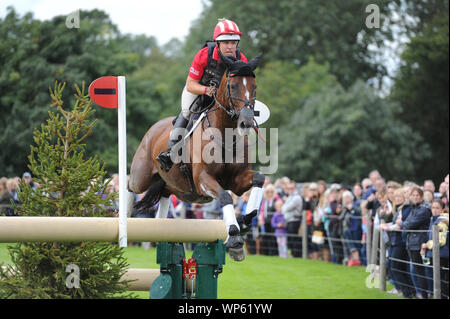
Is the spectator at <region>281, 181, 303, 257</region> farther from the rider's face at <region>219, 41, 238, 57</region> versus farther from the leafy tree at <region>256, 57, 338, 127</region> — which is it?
the leafy tree at <region>256, 57, 338, 127</region>

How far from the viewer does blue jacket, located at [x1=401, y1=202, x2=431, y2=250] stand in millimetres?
10078

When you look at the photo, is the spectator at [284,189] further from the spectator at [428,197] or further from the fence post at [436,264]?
the fence post at [436,264]

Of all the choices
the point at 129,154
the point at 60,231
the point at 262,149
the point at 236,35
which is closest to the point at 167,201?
the point at 262,149

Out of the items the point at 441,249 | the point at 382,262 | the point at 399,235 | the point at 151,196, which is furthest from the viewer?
the point at 382,262

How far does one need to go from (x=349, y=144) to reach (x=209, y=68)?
2503 centimetres

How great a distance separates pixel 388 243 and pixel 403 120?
2610cm

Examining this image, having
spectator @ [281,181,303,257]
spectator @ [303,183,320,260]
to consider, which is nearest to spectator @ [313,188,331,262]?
spectator @ [303,183,320,260]

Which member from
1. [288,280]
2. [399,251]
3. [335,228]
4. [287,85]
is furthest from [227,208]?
[287,85]

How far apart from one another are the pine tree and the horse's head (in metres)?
1.47

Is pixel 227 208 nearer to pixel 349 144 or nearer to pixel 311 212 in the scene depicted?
pixel 311 212

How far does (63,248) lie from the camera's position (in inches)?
265

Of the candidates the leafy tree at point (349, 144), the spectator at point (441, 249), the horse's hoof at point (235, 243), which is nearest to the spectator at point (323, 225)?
the spectator at point (441, 249)

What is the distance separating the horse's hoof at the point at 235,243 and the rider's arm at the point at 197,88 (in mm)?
1611
